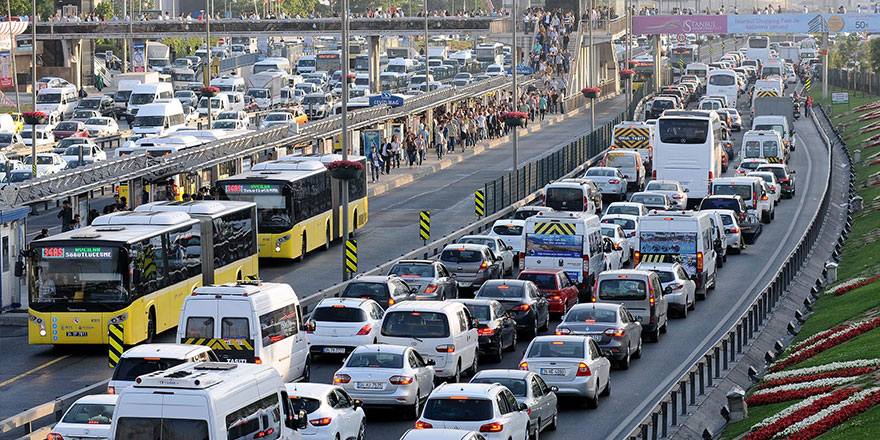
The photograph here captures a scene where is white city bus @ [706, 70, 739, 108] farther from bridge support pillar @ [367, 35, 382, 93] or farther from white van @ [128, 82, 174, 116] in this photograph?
white van @ [128, 82, 174, 116]

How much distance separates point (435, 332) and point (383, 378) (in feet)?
10.0

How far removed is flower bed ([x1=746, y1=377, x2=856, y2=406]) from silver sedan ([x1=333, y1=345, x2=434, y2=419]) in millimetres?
5994

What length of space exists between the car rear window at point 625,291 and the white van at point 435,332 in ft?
18.7

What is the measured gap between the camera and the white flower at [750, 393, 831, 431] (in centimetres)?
2409

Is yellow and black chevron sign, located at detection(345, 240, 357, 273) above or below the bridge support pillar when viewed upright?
below

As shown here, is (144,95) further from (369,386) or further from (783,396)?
(783,396)

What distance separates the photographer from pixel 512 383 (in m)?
24.4

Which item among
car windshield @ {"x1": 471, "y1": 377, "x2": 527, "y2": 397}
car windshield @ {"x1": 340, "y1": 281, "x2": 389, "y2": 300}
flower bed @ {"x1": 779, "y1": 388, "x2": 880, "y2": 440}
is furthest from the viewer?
car windshield @ {"x1": 340, "y1": 281, "x2": 389, "y2": 300}

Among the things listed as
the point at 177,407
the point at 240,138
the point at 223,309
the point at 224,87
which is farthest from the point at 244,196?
the point at 224,87

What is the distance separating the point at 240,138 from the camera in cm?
5356

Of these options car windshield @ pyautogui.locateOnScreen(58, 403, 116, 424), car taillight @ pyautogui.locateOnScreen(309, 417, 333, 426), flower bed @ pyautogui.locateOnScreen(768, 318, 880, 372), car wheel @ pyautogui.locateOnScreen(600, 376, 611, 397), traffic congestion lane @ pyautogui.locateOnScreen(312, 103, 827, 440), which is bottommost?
traffic congestion lane @ pyautogui.locateOnScreen(312, 103, 827, 440)

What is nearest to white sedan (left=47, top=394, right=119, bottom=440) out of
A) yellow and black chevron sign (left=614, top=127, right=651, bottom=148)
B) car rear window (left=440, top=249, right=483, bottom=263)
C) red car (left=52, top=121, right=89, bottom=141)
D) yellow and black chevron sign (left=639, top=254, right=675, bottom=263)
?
car rear window (left=440, top=249, right=483, bottom=263)

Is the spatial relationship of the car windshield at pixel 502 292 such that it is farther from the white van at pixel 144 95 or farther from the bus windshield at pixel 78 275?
the white van at pixel 144 95

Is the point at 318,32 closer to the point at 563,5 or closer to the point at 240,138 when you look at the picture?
the point at 563,5
